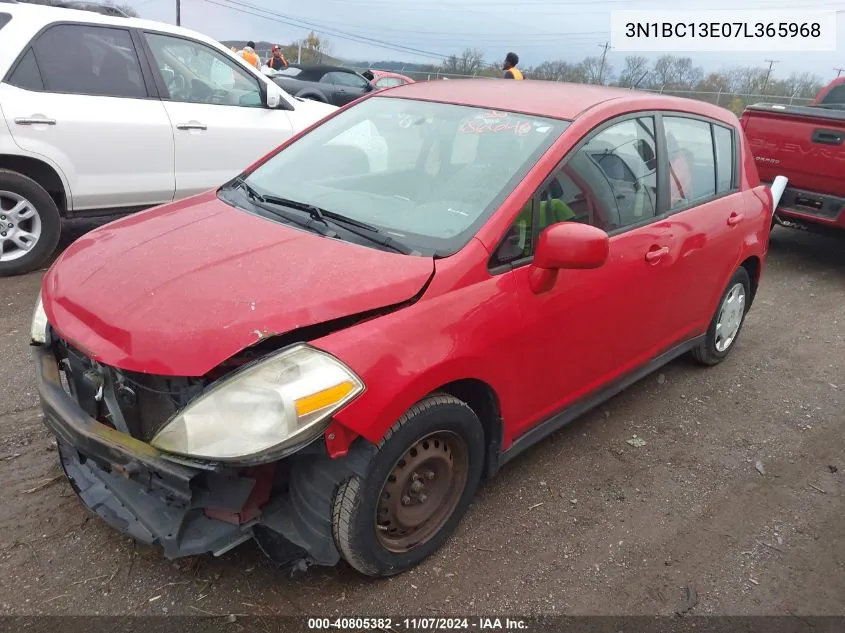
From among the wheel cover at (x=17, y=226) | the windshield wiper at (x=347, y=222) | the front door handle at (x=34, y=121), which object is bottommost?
the wheel cover at (x=17, y=226)

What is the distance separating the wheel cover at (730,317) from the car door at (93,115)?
14.3 feet

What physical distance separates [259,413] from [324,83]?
15138 millimetres

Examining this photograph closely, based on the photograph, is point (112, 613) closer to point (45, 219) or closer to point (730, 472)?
point (730, 472)

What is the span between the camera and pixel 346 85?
16.3m

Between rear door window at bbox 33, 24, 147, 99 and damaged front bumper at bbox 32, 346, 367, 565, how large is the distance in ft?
12.2

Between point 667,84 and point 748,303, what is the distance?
76.0 ft

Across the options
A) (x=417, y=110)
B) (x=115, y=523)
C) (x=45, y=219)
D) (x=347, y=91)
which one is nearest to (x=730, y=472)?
(x=417, y=110)

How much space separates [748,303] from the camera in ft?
15.9

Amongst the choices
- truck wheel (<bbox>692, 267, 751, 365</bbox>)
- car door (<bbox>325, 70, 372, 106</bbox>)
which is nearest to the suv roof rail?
truck wheel (<bbox>692, 267, 751, 365</bbox>)

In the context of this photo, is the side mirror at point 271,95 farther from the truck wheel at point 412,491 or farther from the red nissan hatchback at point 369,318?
the truck wheel at point 412,491

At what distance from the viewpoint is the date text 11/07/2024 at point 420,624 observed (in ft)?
7.90

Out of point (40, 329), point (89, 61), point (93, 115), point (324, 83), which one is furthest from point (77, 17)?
point (324, 83)

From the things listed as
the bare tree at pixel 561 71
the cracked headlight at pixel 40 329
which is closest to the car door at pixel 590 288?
the cracked headlight at pixel 40 329

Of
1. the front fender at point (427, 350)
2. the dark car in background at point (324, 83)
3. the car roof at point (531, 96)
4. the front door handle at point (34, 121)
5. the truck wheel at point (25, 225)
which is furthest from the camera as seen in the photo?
the dark car in background at point (324, 83)
